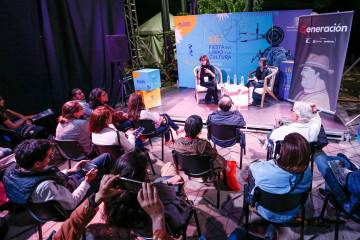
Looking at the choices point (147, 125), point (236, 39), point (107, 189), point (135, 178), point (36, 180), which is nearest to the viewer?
point (107, 189)

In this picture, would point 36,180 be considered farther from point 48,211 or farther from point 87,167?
point 87,167

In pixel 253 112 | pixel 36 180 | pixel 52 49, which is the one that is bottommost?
pixel 253 112

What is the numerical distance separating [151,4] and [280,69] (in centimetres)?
842

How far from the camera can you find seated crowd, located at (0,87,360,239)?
1.63 m

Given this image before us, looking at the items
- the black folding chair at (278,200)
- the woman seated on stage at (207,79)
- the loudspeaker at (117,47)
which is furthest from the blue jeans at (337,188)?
the loudspeaker at (117,47)

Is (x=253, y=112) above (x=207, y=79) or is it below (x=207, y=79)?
below

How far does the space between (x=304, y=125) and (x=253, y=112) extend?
2518mm

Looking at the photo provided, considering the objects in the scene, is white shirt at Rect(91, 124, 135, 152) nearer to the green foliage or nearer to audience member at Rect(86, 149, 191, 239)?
audience member at Rect(86, 149, 191, 239)

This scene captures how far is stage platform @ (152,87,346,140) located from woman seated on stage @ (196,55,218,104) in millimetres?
268

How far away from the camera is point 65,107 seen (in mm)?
3439

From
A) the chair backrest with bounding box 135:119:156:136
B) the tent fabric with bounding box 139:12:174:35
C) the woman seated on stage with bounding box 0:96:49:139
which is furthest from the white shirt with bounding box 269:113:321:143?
the tent fabric with bounding box 139:12:174:35

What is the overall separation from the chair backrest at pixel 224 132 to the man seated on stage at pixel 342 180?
1.22m

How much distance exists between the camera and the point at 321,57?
15.8 ft

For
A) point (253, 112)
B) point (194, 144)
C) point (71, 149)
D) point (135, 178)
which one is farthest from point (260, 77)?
point (135, 178)
